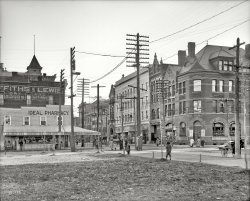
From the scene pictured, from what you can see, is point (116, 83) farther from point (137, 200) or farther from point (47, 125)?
point (137, 200)

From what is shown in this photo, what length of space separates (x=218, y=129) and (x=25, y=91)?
35.3 metres

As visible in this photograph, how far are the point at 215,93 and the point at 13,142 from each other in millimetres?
34304

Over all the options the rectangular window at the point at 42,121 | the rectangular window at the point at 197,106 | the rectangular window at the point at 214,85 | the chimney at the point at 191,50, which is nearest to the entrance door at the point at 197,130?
the rectangular window at the point at 197,106

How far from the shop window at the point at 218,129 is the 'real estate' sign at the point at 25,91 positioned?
30.4m

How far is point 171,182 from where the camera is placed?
14273mm

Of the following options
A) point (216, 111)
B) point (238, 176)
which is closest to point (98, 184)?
point (238, 176)

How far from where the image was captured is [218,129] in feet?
210

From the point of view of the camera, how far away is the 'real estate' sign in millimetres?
64750

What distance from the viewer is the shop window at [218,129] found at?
6362cm

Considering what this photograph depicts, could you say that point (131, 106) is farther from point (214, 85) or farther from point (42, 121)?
point (42, 121)

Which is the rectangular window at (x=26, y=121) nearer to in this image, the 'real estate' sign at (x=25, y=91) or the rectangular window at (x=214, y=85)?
the 'real estate' sign at (x=25, y=91)

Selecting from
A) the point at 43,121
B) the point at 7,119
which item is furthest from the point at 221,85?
the point at 7,119

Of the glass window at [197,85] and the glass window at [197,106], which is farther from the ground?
the glass window at [197,85]

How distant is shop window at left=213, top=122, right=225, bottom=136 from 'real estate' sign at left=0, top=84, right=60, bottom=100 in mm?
30370
